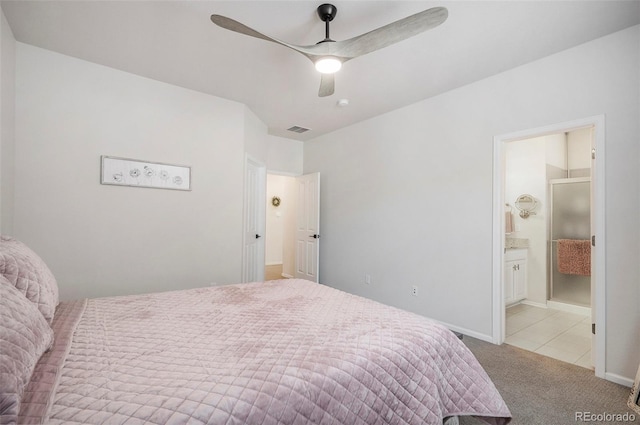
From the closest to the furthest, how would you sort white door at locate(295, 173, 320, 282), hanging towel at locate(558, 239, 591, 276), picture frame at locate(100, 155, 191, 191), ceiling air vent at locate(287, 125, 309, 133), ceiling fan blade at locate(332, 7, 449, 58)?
ceiling fan blade at locate(332, 7, 449, 58)
picture frame at locate(100, 155, 191, 191)
hanging towel at locate(558, 239, 591, 276)
ceiling air vent at locate(287, 125, 309, 133)
white door at locate(295, 173, 320, 282)

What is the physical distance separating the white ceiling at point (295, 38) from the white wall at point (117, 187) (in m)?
0.26

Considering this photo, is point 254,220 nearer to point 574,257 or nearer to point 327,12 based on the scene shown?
point 327,12

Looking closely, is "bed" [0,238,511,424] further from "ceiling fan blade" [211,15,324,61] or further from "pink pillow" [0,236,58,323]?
"ceiling fan blade" [211,15,324,61]

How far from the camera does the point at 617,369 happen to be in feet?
7.08

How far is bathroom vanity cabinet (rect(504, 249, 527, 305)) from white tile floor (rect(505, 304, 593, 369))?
180mm

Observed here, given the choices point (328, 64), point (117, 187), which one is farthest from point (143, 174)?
point (328, 64)

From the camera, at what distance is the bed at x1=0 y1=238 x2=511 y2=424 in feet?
2.76

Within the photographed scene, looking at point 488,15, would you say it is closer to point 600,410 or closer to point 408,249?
point 408,249

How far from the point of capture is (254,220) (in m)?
4.34

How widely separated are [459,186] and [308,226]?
8.56 ft

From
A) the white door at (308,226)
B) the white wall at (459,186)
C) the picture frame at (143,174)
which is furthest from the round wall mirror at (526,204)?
the picture frame at (143,174)

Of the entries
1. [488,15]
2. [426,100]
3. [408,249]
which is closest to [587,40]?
[488,15]

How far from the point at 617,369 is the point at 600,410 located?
54cm

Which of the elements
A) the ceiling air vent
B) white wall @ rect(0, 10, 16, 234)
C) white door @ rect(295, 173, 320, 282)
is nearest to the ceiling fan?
white wall @ rect(0, 10, 16, 234)
